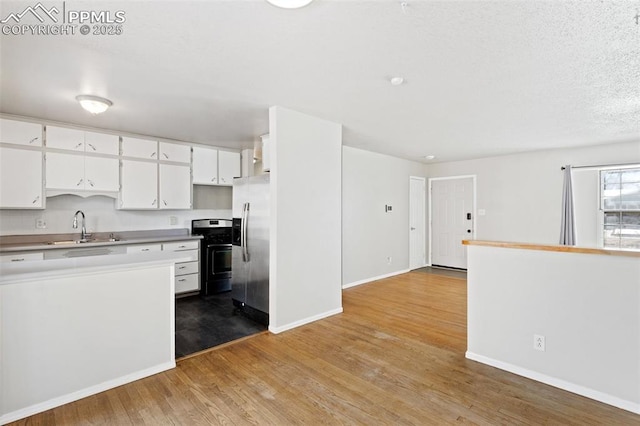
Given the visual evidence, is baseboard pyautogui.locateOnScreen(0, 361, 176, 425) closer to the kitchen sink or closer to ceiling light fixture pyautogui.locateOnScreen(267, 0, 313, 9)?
the kitchen sink

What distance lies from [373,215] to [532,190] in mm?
2982

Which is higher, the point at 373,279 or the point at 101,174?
the point at 101,174

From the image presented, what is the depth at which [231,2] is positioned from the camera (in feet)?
5.57

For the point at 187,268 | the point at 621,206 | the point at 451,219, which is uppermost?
the point at 621,206

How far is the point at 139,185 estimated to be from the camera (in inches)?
180

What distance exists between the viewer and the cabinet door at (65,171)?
151 inches

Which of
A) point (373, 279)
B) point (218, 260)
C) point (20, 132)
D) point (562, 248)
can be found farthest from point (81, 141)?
point (562, 248)

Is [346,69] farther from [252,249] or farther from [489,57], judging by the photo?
[252,249]

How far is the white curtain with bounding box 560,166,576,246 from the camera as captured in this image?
5.33 metres

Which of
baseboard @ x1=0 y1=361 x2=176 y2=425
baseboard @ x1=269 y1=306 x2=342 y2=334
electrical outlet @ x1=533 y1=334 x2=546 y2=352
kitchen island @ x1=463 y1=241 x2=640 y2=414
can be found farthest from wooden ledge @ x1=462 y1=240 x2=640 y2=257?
baseboard @ x1=0 y1=361 x2=176 y2=425

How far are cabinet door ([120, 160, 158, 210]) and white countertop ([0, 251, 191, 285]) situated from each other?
2.19 meters

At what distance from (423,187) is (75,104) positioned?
640 cm

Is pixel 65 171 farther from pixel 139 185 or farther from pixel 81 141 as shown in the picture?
pixel 139 185

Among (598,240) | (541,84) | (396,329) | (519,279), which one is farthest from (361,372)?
(598,240)
